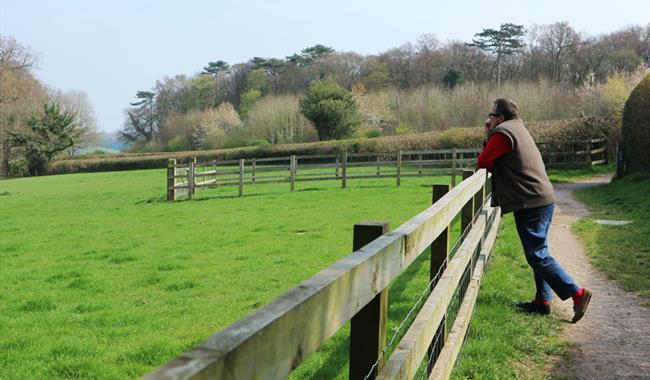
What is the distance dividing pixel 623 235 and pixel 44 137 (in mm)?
57131

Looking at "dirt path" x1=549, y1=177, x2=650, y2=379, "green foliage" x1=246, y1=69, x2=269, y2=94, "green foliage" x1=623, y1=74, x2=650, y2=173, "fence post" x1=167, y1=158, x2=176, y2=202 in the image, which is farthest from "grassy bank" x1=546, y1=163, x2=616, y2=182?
"green foliage" x1=246, y1=69, x2=269, y2=94

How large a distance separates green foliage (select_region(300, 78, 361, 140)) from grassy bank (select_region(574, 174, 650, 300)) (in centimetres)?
3223

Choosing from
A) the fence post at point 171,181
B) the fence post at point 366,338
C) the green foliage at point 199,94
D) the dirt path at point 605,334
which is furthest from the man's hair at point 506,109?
the green foliage at point 199,94

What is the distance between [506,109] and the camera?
5250 millimetres

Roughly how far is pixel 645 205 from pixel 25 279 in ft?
39.7

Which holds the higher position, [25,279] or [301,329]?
[301,329]

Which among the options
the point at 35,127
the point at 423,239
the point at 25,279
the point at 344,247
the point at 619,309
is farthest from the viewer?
the point at 35,127

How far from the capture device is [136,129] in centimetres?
10869

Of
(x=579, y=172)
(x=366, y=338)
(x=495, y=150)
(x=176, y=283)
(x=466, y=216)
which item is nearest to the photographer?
(x=366, y=338)

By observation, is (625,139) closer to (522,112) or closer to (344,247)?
(344,247)

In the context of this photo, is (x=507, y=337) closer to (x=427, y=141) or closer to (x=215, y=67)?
(x=427, y=141)

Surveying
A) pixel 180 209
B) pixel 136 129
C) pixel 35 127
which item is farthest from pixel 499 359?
pixel 136 129

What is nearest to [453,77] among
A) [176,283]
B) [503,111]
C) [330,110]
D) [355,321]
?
[330,110]

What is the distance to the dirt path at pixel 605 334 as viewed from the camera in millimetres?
4219
